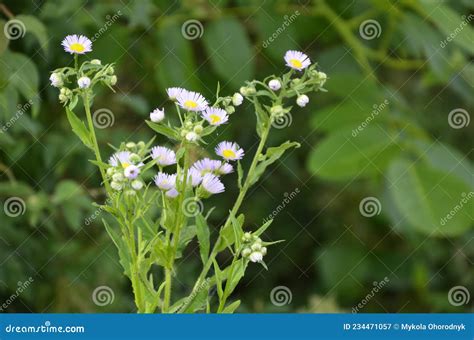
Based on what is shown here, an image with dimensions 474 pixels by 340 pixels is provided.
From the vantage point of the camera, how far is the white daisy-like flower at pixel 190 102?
1024 millimetres

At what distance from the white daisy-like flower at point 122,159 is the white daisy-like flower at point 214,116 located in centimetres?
10

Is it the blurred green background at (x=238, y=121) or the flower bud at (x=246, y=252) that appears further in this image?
the blurred green background at (x=238, y=121)

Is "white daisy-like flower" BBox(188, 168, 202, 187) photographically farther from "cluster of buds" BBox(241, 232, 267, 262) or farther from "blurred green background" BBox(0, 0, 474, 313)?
"blurred green background" BBox(0, 0, 474, 313)

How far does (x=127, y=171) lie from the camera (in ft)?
3.22

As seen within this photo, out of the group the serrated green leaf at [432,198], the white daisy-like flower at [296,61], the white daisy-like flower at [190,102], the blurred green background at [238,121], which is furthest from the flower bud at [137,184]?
the serrated green leaf at [432,198]

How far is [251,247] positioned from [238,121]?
127 cm

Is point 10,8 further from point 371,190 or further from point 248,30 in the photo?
point 371,190

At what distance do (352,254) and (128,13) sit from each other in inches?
40.3

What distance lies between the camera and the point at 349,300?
247 cm

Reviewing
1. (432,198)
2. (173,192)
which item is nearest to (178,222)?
(173,192)

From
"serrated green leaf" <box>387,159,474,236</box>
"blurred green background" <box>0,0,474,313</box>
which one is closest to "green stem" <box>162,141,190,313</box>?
"blurred green background" <box>0,0,474,313</box>

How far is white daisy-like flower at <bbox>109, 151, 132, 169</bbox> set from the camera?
101cm

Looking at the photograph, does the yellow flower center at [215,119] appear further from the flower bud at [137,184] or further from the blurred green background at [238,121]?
the blurred green background at [238,121]

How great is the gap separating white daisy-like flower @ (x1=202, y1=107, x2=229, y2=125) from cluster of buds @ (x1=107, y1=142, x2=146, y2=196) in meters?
0.09
